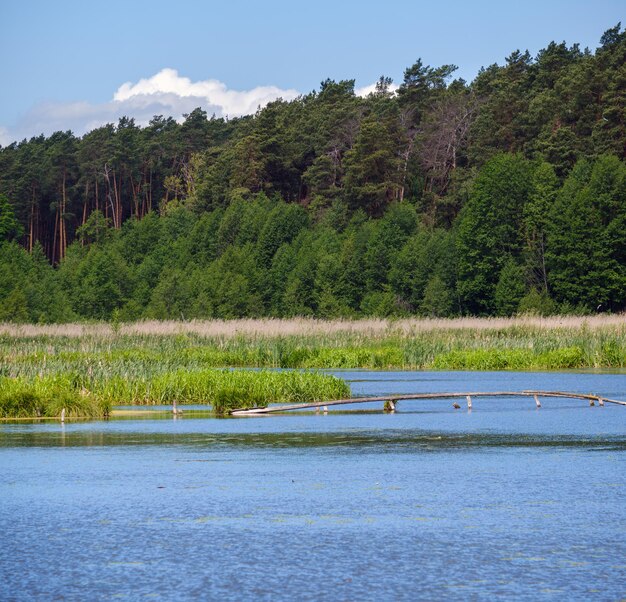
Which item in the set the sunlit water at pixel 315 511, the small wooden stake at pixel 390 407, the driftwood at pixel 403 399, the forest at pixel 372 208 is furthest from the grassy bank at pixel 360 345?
the forest at pixel 372 208

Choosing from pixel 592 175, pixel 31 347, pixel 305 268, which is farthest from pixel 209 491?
pixel 305 268

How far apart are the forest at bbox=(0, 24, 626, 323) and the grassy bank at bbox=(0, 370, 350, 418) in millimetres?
44318

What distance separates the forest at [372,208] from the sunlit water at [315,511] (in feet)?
170

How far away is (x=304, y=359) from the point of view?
44219mm

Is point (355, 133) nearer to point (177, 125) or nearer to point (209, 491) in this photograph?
point (177, 125)

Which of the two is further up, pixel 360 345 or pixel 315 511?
pixel 360 345

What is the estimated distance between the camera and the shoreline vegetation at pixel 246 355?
2798 centimetres

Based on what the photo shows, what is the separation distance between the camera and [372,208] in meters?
103

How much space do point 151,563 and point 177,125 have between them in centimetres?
14128

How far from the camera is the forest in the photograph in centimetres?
7906

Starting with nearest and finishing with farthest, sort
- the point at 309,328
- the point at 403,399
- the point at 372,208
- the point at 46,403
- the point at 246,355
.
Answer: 1. the point at 46,403
2. the point at 403,399
3. the point at 246,355
4. the point at 309,328
5. the point at 372,208

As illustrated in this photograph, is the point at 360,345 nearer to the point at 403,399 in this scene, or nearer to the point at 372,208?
the point at 403,399

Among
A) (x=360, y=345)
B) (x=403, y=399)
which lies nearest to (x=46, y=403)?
(x=403, y=399)

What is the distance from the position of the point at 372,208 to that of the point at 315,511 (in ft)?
292
